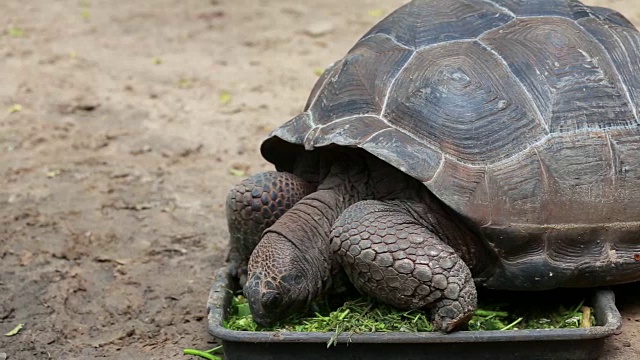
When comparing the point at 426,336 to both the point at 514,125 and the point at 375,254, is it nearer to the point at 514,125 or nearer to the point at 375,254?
the point at 375,254

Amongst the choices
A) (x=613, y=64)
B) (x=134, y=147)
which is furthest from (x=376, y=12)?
(x=613, y=64)

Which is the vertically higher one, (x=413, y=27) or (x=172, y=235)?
(x=413, y=27)

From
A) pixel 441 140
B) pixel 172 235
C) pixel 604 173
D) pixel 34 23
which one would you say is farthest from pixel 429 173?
pixel 34 23

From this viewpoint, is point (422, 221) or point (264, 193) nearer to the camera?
point (422, 221)

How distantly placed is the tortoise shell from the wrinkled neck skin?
21cm

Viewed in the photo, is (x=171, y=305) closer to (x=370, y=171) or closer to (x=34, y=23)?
(x=370, y=171)

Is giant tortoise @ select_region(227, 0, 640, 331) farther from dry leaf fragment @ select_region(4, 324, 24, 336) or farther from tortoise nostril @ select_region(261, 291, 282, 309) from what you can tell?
dry leaf fragment @ select_region(4, 324, 24, 336)

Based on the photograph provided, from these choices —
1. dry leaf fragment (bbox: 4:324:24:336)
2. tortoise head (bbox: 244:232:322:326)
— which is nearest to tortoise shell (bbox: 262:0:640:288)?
tortoise head (bbox: 244:232:322:326)

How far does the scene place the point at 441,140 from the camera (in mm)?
2963

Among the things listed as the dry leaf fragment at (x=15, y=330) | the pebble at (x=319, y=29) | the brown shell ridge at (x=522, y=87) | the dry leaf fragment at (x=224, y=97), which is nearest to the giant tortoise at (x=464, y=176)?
the brown shell ridge at (x=522, y=87)

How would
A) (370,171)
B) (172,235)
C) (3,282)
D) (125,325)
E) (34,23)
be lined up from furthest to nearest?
(34,23) → (172,235) → (3,282) → (125,325) → (370,171)

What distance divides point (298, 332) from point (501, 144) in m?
0.97

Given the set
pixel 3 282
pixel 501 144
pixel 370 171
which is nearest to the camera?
pixel 501 144

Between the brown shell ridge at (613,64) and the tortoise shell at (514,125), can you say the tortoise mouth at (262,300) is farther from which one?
the brown shell ridge at (613,64)
